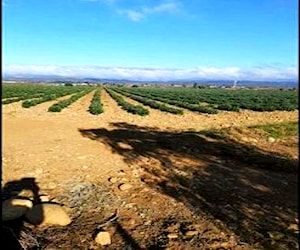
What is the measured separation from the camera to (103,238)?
522 cm

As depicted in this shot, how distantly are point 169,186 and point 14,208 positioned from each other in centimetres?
270

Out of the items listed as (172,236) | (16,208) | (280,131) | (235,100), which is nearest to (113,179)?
(16,208)

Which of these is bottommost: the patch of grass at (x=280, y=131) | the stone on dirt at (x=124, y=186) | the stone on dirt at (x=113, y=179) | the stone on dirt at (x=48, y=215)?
the stone on dirt at (x=48, y=215)

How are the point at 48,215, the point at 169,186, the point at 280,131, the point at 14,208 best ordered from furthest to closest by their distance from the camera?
the point at 280,131 < the point at 169,186 < the point at 14,208 < the point at 48,215

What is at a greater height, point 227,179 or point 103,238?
point 227,179

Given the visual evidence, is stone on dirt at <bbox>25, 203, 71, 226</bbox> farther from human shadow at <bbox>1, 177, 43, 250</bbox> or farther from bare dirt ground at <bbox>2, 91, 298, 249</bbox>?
bare dirt ground at <bbox>2, 91, 298, 249</bbox>

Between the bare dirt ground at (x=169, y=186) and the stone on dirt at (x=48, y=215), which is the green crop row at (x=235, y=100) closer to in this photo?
the bare dirt ground at (x=169, y=186)

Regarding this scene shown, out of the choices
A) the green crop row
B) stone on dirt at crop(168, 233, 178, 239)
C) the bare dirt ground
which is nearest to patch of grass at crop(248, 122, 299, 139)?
the bare dirt ground

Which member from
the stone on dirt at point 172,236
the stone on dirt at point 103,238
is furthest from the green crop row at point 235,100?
the stone on dirt at point 103,238

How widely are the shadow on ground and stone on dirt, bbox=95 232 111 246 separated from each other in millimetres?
1543

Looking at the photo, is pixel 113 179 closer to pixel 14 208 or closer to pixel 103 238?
pixel 14 208

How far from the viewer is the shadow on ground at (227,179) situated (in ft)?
18.9

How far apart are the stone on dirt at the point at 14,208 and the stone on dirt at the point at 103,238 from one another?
135 centimetres

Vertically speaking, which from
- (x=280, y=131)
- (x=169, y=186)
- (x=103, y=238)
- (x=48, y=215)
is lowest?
(x=103, y=238)
